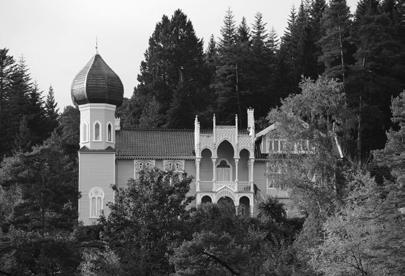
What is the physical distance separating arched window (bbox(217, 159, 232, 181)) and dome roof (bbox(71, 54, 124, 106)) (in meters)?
6.46

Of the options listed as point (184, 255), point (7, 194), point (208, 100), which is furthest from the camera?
point (208, 100)

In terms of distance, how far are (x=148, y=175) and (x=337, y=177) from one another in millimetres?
9018

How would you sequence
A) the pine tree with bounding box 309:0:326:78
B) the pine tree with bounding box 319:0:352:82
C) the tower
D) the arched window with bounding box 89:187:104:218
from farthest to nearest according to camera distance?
the pine tree with bounding box 309:0:326:78 < the pine tree with bounding box 319:0:352:82 < the tower < the arched window with bounding box 89:187:104:218

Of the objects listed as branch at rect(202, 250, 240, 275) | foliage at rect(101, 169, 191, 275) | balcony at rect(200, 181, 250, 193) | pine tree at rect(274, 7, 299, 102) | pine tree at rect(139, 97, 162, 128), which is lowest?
branch at rect(202, 250, 240, 275)

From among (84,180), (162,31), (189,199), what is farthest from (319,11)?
(189,199)

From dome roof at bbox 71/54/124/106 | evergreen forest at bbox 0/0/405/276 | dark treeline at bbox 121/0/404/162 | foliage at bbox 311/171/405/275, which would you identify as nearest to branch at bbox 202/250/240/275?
evergreen forest at bbox 0/0/405/276

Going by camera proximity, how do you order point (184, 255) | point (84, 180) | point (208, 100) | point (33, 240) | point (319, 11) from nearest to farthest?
point (184, 255) → point (33, 240) → point (84, 180) → point (208, 100) → point (319, 11)

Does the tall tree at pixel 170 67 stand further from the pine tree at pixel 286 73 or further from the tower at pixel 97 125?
the tower at pixel 97 125

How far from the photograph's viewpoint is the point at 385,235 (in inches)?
1582

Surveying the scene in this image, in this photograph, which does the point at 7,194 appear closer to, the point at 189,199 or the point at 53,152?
the point at 53,152

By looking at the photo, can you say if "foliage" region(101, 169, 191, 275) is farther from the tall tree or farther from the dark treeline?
the tall tree

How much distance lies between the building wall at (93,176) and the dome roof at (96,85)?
9.64 ft

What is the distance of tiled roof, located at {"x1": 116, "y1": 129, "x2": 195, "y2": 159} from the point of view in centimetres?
6200

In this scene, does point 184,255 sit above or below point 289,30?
below
